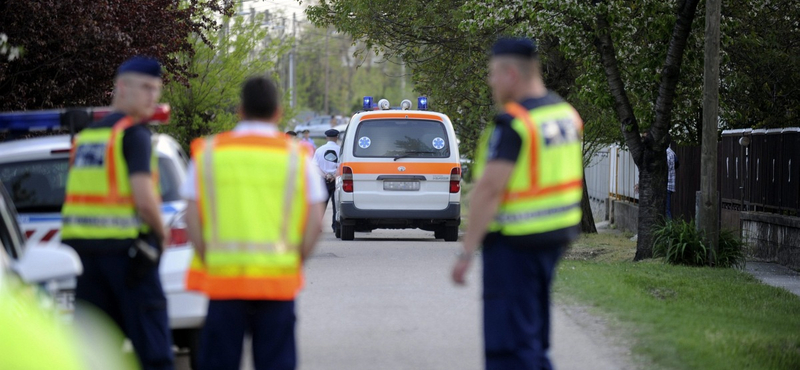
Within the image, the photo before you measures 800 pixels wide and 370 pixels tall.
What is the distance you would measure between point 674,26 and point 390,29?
7405 mm

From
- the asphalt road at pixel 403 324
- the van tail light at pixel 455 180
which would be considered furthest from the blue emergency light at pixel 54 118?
the van tail light at pixel 455 180

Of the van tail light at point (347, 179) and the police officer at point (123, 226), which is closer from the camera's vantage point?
the police officer at point (123, 226)

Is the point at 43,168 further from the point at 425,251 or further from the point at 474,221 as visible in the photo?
the point at 425,251

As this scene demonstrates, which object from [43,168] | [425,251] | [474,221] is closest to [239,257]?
[474,221]

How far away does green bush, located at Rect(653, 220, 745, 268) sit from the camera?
15.3 m

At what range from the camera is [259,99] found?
5.07 metres

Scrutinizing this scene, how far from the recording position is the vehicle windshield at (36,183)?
7.64m

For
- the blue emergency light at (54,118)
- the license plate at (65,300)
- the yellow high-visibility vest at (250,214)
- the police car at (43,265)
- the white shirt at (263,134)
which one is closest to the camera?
the police car at (43,265)

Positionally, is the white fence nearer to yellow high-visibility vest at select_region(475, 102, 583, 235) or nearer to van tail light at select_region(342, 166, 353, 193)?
van tail light at select_region(342, 166, 353, 193)

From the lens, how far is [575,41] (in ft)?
55.1

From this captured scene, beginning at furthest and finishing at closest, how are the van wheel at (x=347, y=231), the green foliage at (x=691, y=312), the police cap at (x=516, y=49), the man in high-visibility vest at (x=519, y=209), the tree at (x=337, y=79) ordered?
the tree at (x=337, y=79), the van wheel at (x=347, y=231), the green foliage at (x=691, y=312), the police cap at (x=516, y=49), the man in high-visibility vest at (x=519, y=209)

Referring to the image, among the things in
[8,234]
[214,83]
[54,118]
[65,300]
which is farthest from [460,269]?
[214,83]

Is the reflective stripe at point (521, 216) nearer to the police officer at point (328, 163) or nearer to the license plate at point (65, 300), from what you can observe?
the license plate at point (65, 300)

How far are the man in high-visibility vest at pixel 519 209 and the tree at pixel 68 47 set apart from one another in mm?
10320
